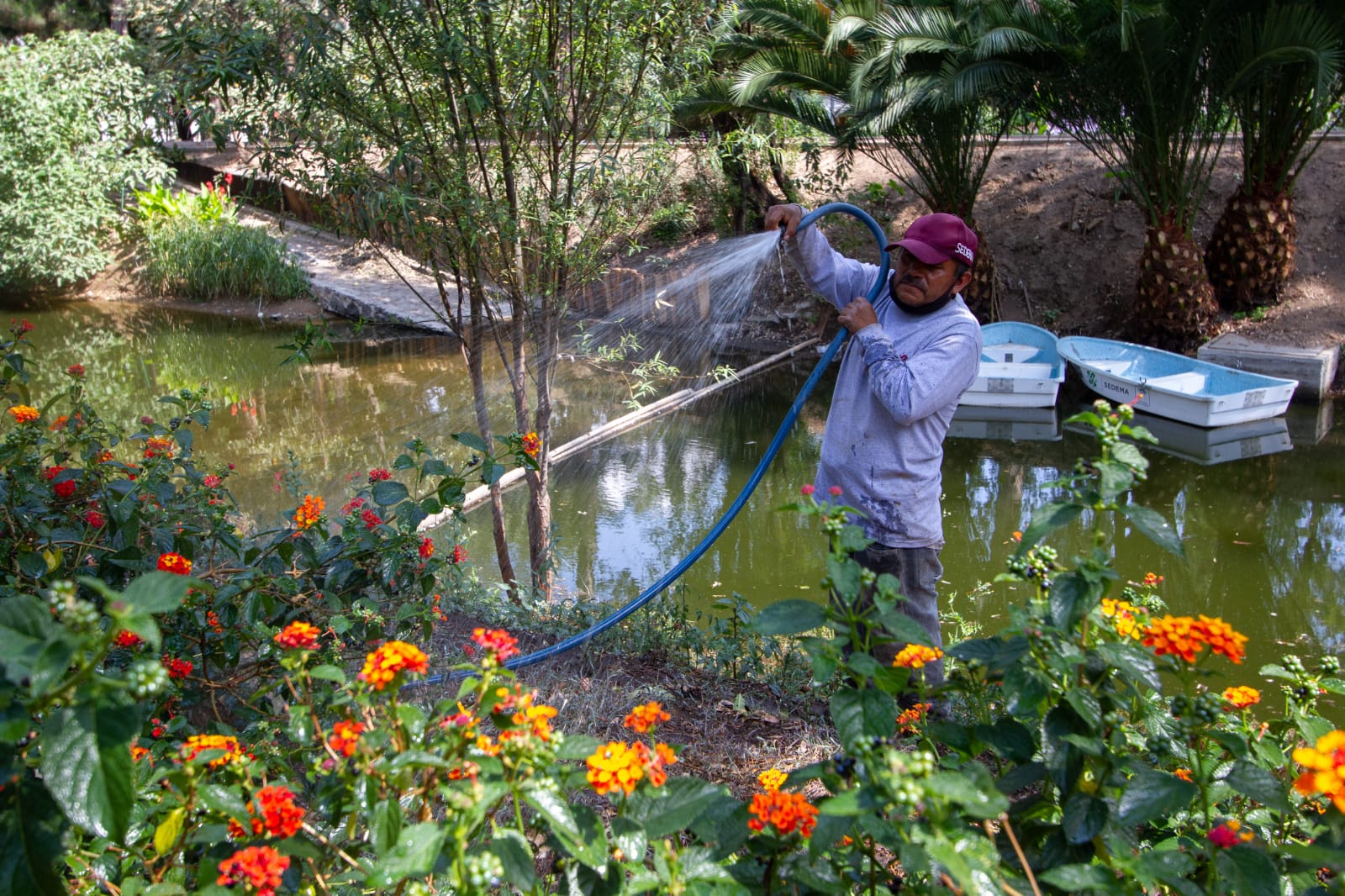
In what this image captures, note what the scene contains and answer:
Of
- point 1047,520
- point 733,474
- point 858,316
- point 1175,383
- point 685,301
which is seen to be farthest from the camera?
point 1175,383

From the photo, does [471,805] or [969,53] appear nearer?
[471,805]

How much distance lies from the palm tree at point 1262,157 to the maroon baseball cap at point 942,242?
26.0ft

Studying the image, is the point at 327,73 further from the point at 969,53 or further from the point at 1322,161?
the point at 1322,161

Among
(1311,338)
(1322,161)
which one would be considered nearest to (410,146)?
(1311,338)

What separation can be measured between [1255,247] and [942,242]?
10.0 m

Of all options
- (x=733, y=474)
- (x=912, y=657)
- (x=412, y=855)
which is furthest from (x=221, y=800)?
(x=733, y=474)

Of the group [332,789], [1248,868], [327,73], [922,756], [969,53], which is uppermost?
[969,53]

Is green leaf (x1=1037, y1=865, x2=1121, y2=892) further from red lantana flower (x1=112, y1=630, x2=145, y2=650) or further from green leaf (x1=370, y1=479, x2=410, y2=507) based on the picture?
green leaf (x1=370, y1=479, x2=410, y2=507)

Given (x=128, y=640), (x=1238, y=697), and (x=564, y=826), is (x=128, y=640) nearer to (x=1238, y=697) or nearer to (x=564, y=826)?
(x=564, y=826)

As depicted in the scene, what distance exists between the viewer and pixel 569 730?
2.94m

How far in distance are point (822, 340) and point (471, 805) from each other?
11278mm

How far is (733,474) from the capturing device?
8.05 metres

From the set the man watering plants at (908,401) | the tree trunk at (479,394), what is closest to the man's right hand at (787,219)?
the man watering plants at (908,401)

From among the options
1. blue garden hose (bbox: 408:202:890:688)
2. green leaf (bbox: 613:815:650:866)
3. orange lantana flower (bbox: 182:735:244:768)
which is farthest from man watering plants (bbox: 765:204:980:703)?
orange lantana flower (bbox: 182:735:244:768)
